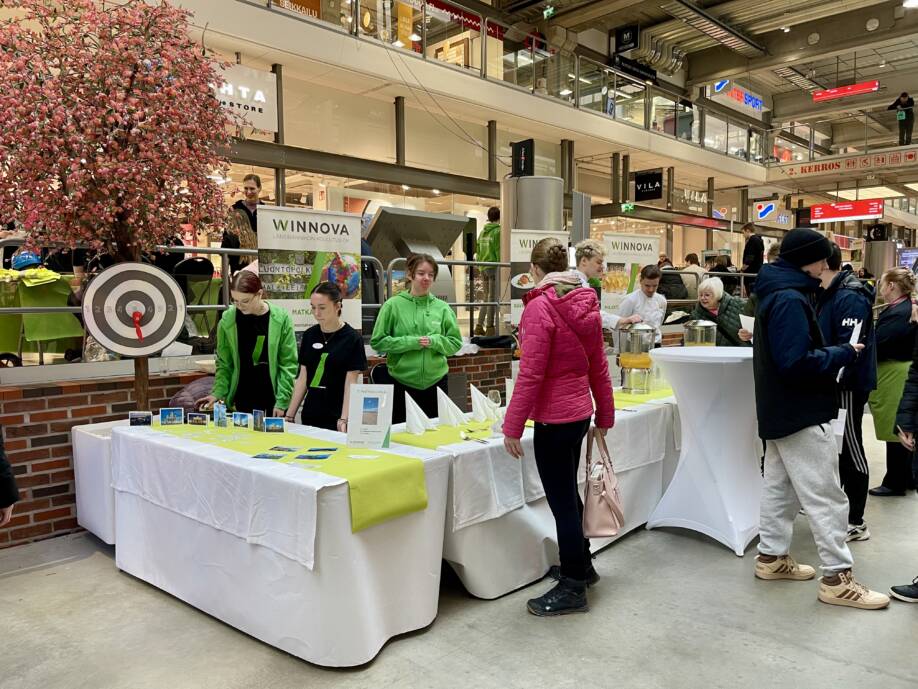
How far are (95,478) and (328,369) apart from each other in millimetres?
1285

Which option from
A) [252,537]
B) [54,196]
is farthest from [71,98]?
[252,537]

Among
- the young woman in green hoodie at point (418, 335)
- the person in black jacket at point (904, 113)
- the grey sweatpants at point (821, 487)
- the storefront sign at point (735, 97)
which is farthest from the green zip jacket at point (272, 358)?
the person in black jacket at point (904, 113)

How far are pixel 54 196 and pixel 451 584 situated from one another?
2506 mm

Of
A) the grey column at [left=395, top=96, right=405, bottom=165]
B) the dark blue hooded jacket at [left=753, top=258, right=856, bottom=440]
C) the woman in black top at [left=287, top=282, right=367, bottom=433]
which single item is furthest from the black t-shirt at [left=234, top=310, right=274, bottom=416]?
the grey column at [left=395, top=96, right=405, bottom=165]

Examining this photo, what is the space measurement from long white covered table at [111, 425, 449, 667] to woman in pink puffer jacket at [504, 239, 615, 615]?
16.1 inches

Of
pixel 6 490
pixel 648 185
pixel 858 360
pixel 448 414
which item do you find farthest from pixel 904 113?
pixel 6 490

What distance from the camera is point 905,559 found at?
11.7 feet

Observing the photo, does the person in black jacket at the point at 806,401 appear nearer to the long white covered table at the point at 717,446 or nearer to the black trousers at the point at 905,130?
the long white covered table at the point at 717,446

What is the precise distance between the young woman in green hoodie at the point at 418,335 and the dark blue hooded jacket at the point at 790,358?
5.71ft

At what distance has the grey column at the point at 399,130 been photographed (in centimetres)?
990

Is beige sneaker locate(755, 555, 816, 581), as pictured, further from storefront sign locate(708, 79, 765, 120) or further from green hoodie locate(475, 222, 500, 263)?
storefront sign locate(708, 79, 765, 120)

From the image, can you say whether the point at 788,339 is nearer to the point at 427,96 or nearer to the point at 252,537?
the point at 252,537

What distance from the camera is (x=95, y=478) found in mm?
3574

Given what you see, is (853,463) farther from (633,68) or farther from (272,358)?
(633,68)
